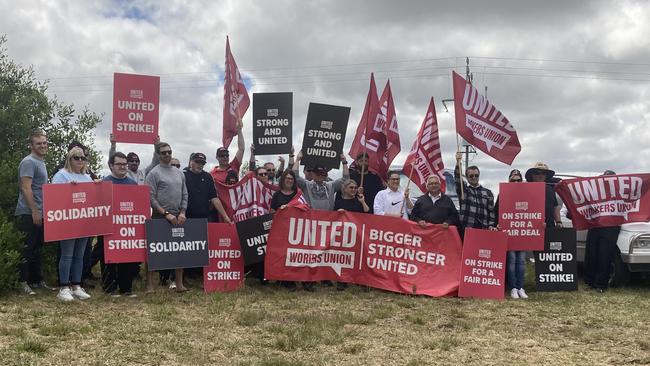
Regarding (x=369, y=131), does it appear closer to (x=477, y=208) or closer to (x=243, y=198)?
(x=477, y=208)

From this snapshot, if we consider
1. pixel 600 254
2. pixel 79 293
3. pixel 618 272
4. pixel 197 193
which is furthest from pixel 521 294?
pixel 79 293

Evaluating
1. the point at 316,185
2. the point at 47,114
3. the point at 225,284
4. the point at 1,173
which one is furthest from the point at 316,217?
the point at 47,114

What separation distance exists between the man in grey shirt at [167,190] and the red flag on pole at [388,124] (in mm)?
3835

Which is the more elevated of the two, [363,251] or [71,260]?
[363,251]

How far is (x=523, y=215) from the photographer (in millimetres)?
8406

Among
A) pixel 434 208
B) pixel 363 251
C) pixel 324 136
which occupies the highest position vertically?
pixel 324 136

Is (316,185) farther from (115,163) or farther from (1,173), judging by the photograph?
(1,173)

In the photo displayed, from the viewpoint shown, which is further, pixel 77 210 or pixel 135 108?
pixel 135 108

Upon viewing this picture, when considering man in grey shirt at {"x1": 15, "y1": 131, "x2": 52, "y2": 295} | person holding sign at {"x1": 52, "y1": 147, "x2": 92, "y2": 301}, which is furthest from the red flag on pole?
man in grey shirt at {"x1": 15, "y1": 131, "x2": 52, "y2": 295}

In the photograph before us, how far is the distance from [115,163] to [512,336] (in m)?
5.48

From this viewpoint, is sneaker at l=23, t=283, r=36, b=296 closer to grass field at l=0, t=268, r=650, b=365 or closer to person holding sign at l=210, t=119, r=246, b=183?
grass field at l=0, t=268, r=650, b=365

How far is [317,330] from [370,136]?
484cm

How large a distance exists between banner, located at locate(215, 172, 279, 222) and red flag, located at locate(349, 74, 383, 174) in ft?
6.26

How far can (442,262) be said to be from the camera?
323 inches
